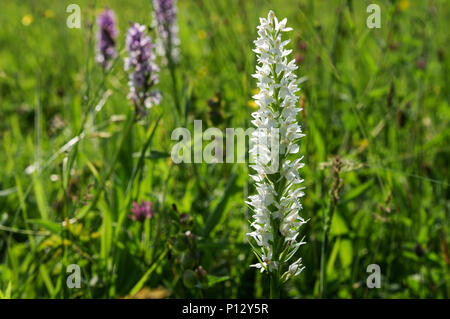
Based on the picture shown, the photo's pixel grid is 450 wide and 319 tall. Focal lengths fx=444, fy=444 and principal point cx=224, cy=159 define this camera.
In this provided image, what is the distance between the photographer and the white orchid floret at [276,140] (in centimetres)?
114

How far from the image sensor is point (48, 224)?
1849mm

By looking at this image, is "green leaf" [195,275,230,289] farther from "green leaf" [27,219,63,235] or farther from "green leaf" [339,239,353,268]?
"green leaf" [339,239,353,268]

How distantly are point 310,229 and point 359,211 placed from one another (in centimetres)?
32

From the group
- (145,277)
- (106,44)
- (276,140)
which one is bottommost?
(145,277)

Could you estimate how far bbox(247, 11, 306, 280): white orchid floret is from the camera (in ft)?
3.74

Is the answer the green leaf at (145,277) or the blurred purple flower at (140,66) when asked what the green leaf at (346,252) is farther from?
the blurred purple flower at (140,66)

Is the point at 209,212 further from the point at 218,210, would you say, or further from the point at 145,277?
the point at 145,277

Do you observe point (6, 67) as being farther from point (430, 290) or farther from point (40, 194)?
point (430, 290)

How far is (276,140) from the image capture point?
115cm

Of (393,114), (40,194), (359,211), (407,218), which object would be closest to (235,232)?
(359,211)

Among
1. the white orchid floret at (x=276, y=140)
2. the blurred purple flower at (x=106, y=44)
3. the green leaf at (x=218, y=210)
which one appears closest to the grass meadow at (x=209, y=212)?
the green leaf at (x=218, y=210)

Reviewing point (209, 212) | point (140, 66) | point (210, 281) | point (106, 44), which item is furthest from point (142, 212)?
point (106, 44)

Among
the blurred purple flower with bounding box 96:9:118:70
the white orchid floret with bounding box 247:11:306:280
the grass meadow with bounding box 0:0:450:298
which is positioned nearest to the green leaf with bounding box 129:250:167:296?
the grass meadow with bounding box 0:0:450:298

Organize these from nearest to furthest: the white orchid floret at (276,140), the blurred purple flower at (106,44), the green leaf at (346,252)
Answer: the white orchid floret at (276,140) < the green leaf at (346,252) < the blurred purple flower at (106,44)
